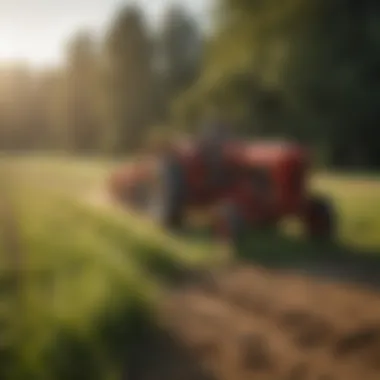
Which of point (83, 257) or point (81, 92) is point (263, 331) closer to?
point (83, 257)

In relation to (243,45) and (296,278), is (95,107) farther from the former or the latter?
(296,278)

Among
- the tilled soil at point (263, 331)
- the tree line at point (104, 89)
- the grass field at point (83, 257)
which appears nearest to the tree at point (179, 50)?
the tree line at point (104, 89)

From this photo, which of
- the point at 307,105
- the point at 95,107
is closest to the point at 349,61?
the point at 307,105

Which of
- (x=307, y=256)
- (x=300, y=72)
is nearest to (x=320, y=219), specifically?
(x=307, y=256)

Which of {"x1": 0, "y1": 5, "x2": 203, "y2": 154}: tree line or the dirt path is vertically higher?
{"x1": 0, "y1": 5, "x2": 203, "y2": 154}: tree line

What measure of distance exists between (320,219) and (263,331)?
161mm

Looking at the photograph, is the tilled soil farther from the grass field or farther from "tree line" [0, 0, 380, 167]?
"tree line" [0, 0, 380, 167]

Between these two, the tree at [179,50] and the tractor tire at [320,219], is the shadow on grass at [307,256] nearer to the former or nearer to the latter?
the tractor tire at [320,219]

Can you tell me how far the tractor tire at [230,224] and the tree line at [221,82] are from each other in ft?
0.33

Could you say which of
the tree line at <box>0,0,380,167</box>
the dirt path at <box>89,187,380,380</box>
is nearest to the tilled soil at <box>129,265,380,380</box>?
the dirt path at <box>89,187,380,380</box>

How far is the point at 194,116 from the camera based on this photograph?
3.29 ft

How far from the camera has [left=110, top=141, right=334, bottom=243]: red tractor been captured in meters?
1.01

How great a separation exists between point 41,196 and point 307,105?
355 millimetres

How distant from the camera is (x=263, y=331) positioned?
1.02 metres
